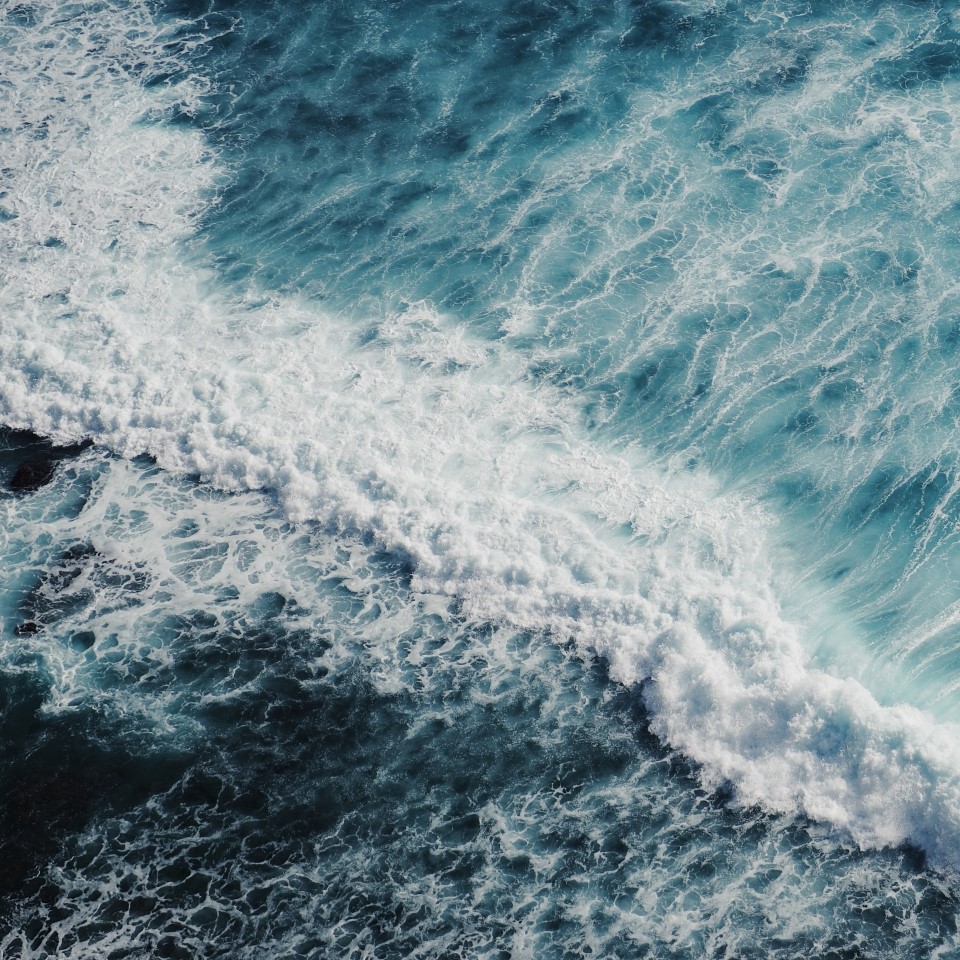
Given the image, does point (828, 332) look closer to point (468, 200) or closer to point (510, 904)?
point (468, 200)

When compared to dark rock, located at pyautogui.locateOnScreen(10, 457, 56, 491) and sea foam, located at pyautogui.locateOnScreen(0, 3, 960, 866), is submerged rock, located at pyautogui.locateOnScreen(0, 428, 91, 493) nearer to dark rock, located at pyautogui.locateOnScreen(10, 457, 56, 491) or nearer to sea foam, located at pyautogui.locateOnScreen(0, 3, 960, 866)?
dark rock, located at pyautogui.locateOnScreen(10, 457, 56, 491)

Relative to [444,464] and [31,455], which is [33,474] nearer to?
[31,455]

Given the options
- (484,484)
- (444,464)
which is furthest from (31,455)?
(484,484)

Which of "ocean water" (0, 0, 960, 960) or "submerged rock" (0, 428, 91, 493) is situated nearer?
"ocean water" (0, 0, 960, 960)

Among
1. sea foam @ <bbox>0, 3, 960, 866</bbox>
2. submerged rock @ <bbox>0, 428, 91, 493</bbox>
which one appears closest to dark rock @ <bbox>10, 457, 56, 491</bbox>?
submerged rock @ <bbox>0, 428, 91, 493</bbox>

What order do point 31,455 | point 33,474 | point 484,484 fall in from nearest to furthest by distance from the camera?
1. point 484,484
2. point 33,474
3. point 31,455

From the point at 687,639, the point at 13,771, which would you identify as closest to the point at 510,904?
the point at 687,639

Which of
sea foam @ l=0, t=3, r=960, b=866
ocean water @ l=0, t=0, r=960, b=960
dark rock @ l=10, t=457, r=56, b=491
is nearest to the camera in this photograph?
ocean water @ l=0, t=0, r=960, b=960
